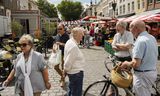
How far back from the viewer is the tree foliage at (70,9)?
103250mm

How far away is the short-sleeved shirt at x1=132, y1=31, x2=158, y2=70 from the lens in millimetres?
4430

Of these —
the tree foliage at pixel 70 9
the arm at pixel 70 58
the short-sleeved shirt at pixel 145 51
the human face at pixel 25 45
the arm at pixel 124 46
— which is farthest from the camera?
the tree foliage at pixel 70 9

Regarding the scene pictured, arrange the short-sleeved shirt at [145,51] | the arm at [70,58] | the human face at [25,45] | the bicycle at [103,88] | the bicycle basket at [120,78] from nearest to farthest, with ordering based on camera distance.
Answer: the short-sleeved shirt at [145,51] → the human face at [25,45] → the arm at [70,58] → the bicycle basket at [120,78] → the bicycle at [103,88]

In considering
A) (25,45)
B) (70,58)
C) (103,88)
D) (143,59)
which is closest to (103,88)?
(103,88)

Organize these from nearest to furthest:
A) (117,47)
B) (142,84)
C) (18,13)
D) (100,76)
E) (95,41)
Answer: (142,84) → (117,47) → (100,76) → (95,41) → (18,13)

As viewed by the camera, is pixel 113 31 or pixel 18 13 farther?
pixel 18 13

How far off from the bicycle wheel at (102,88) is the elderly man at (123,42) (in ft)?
2.81

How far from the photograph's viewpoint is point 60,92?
7762mm

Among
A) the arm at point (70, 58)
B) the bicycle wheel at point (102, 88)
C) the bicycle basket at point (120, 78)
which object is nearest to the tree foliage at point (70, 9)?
the bicycle wheel at point (102, 88)

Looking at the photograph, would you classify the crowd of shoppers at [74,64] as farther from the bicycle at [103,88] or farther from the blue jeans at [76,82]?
the bicycle at [103,88]

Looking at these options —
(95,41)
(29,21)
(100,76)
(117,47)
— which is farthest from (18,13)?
(117,47)

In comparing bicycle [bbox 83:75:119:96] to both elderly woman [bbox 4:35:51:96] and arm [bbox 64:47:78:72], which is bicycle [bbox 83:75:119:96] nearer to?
arm [bbox 64:47:78:72]

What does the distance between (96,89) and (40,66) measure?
5.23 feet

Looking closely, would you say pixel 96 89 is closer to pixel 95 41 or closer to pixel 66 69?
pixel 66 69
